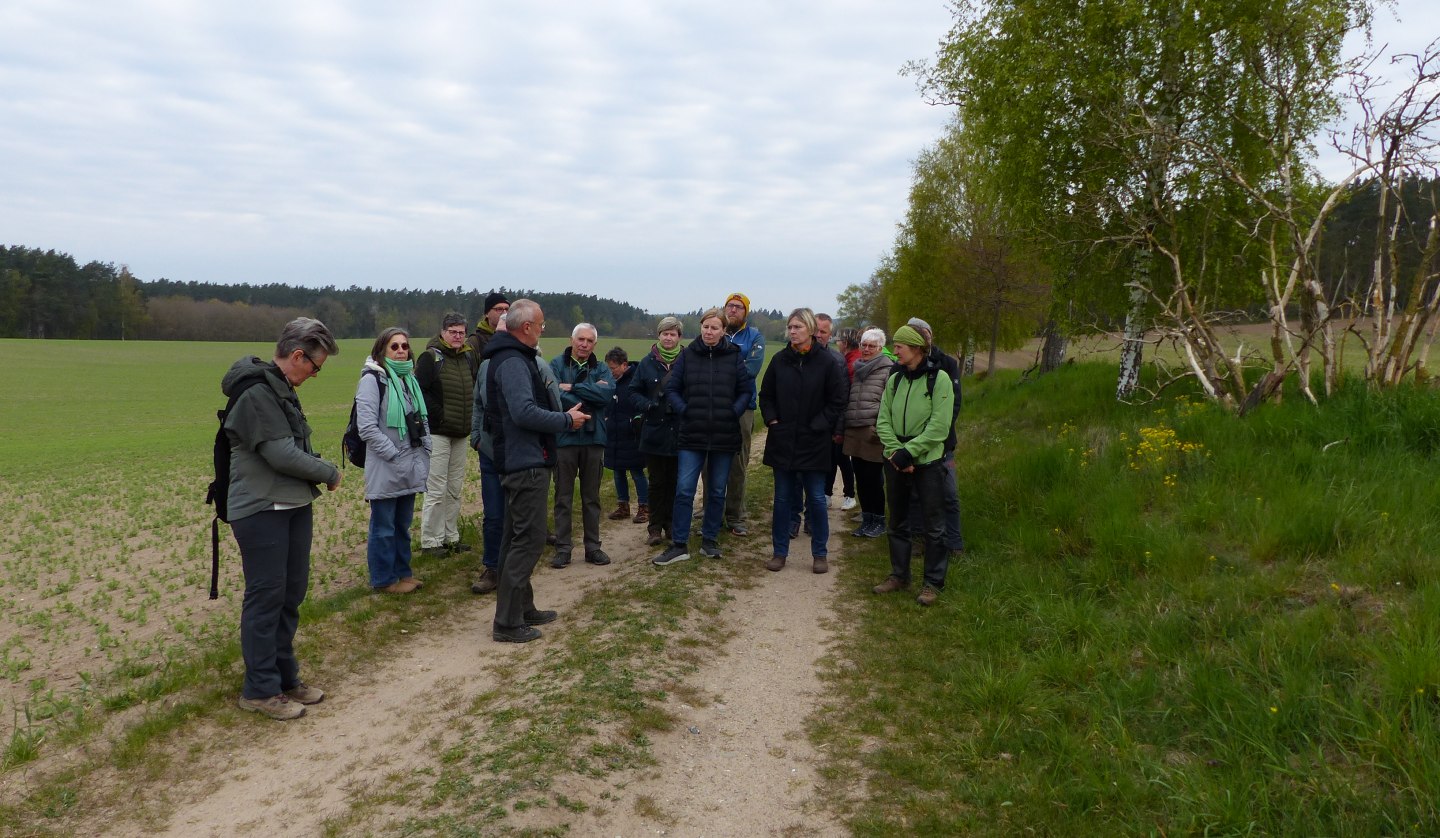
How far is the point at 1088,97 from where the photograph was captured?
11.0 m

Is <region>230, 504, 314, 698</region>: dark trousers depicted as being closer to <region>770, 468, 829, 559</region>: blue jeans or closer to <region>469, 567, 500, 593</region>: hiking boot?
<region>469, 567, 500, 593</region>: hiking boot

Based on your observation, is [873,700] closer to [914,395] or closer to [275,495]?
[914,395]

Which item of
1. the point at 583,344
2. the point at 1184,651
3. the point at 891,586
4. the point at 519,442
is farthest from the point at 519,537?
the point at 1184,651

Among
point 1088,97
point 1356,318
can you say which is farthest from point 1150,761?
point 1088,97

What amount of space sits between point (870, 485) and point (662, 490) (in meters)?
2.28

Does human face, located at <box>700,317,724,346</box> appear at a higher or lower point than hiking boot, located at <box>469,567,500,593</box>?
higher

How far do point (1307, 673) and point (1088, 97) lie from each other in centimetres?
913

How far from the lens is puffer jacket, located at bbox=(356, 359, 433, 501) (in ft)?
21.6

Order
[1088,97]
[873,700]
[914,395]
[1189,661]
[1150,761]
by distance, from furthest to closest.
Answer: [1088,97] < [914,395] < [873,700] < [1189,661] < [1150,761]

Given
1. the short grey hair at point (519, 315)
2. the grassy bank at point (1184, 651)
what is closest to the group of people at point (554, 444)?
the short grey hair at point (519, 315)

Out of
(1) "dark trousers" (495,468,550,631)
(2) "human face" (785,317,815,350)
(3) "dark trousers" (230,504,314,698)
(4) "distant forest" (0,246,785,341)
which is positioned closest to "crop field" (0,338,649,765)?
(3) "dark trousers" (230,504,314,698)

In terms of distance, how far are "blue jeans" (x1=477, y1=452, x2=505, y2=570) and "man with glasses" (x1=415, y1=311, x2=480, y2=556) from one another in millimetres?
818

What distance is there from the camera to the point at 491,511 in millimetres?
7082

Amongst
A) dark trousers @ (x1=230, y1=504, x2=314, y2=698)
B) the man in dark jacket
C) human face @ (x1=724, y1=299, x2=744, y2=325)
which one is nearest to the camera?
dark trousers @ (x1=230, y1=504, x2=314, y2=698)
